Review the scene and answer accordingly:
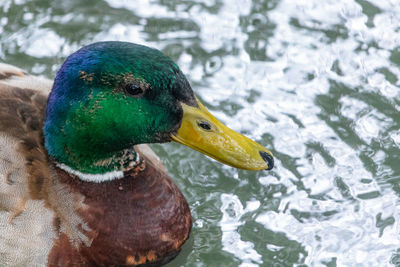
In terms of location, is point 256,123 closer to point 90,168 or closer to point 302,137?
point 302,137

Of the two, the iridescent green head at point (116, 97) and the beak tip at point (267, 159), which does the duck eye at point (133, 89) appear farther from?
the beak tip at point (267, 159)

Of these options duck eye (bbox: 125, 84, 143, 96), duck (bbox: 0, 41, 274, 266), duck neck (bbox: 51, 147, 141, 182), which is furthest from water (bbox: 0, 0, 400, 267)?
duck eye (bbox: 125, 84, 143, 96)

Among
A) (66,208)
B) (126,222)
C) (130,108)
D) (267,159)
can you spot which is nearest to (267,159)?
(267,159)

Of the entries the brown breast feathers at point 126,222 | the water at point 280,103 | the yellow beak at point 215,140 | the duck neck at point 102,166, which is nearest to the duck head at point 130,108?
the yellow beak at point 215,140

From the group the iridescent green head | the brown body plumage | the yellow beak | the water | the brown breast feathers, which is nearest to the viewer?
the iridescent green head

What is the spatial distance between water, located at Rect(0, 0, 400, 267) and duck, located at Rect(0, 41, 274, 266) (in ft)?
2.04

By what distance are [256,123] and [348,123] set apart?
68 cm

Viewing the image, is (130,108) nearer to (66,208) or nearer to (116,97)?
(116,97)

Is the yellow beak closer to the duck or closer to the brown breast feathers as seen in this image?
the duck

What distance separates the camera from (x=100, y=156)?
4379 millimetres

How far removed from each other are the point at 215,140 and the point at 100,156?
27.5 inches

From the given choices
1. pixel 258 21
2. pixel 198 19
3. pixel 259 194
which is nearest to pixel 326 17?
pixel 258 21

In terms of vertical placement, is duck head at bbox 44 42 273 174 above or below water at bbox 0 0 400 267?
above

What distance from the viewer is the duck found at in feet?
13.2
